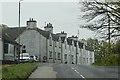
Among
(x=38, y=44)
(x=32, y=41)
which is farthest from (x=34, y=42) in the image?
(x=38, y=44)

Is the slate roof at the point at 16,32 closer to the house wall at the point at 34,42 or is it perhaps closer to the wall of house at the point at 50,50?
the house wall at the point at 34,42

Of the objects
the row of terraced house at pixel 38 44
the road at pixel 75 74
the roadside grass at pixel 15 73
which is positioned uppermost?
the row of terraced house at pixel 38 44

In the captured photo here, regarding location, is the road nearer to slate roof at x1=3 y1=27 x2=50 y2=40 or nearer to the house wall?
the house wall

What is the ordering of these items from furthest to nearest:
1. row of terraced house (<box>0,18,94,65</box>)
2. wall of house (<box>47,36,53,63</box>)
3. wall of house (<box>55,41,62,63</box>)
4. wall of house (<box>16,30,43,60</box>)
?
wall of house (<box>55,41,62,63</box>) → wall of house (<box>47,36,53,63</box>) → wall of house (<box>16,30,43,60</box>) → row of terraced house (<box>0,18,94,65</box>)

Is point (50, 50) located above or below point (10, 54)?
above

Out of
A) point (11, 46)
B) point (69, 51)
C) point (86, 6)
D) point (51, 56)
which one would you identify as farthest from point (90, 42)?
point (86, 6)

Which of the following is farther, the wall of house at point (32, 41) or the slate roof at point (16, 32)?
the slate roof at point (16, 32)

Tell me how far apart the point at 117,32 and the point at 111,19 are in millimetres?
2250

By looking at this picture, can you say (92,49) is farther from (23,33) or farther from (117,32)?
(117,32)

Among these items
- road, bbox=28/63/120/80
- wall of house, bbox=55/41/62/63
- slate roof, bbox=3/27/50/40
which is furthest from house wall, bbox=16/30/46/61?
road, bbox=28/63/120/80

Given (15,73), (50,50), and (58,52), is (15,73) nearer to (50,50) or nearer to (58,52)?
(50,50)

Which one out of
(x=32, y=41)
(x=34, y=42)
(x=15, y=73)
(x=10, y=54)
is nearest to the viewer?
(x=15, y=73)

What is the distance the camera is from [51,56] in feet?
305

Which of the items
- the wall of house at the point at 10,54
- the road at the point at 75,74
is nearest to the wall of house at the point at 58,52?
the wall of house at the point at 10,54
